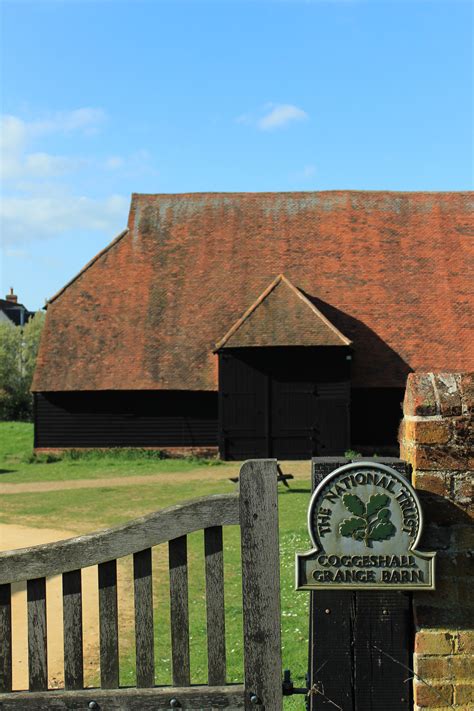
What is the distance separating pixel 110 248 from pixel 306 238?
287 inches

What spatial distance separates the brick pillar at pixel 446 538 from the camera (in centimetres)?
388

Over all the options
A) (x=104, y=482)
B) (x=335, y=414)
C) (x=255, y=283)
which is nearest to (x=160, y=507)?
(x=104, y=482)

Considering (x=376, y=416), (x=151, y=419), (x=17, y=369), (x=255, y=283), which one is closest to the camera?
(x=376, y=416)

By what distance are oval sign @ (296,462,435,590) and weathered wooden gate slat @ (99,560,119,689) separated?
2.89ft

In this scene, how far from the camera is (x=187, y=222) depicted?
3123cm

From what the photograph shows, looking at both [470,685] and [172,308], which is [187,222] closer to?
[172,308]

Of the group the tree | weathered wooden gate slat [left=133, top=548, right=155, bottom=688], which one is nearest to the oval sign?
weathered wooden gate slat [left=133, top=548, right=155, bottom=688]

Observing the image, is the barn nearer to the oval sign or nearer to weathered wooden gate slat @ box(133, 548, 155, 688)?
the oval sign

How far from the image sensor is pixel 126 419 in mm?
27422

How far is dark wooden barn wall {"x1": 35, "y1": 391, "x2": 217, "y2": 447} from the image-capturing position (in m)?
27.1

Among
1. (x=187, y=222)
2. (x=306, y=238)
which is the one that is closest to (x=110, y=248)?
(x=187, y=222)

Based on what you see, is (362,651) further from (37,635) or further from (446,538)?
(37,635)

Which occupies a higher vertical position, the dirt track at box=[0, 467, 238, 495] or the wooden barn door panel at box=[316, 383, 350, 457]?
the wooden barn door panel at box=[316, 383, 350, 457]

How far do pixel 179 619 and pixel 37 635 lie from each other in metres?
0.67
